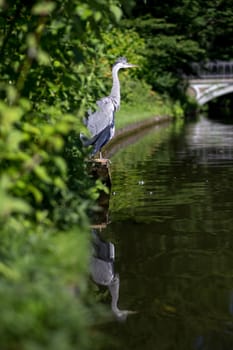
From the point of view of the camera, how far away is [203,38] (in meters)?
40.8

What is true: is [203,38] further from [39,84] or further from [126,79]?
[39,84]

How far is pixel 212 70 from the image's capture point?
157ft

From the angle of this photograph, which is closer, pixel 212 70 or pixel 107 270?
pixel 107 270

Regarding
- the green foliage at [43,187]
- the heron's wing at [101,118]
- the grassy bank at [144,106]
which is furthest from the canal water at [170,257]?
the grassy bank at [144,106]

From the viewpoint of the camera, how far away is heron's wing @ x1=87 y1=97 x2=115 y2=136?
10305 millimetres

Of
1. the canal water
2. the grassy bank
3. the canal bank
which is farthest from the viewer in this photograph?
the grassy bank

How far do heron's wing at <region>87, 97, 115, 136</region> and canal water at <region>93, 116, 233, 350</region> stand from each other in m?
1.02

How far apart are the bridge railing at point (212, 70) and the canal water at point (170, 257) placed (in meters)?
30.2

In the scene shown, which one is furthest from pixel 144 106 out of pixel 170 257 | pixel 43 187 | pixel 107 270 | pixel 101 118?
pixel 43 187

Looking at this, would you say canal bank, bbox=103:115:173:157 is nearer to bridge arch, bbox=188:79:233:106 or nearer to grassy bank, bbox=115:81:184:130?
grassy bank, bbox=115:81:184:130

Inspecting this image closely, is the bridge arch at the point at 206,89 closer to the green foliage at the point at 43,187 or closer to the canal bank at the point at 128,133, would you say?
the canal bank at the point at 128,133

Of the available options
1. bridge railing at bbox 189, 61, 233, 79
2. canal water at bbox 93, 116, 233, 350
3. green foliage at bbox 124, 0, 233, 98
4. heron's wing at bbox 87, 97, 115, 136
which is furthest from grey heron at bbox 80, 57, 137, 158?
bridge railing at bbox 189, 61, 233, 79

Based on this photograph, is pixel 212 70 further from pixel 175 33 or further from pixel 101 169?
pixel 101 169

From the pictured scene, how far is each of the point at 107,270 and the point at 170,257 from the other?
28.6 inches
